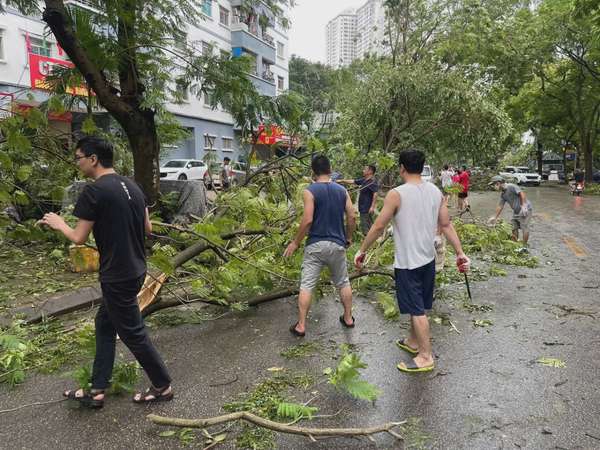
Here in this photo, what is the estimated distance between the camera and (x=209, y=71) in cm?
756

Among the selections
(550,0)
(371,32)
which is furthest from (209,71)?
(550,0)

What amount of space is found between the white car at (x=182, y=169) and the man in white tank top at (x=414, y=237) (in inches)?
777

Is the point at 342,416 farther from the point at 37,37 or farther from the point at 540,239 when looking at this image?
the point at 37,37

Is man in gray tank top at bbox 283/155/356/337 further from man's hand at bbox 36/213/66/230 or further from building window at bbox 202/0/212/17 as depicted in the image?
building window at bbox 202/0/212/17

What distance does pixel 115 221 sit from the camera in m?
3.05

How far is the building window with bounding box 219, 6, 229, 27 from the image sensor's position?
30.5m

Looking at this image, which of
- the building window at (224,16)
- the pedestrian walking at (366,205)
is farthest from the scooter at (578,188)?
the building window at (224,16)

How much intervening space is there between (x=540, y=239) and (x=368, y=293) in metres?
6.39

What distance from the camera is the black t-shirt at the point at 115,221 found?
2973 millimetres

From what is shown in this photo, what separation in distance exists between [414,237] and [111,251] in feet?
7.48

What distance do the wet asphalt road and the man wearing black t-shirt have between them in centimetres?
24

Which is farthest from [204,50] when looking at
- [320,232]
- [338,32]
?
[338,32]

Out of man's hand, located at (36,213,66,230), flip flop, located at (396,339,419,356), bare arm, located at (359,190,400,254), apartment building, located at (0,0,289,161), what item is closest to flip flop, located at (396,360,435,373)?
flip flop, located at (396,339,419,356)

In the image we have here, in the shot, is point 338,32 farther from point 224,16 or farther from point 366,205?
point 366,205
